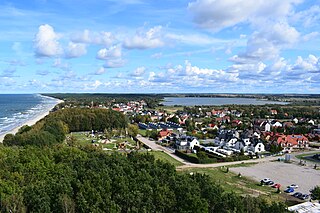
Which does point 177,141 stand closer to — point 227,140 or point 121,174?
point 227,140

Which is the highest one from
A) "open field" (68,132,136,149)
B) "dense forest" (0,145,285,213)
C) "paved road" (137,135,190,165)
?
"dense forest" (0,145,285,213)

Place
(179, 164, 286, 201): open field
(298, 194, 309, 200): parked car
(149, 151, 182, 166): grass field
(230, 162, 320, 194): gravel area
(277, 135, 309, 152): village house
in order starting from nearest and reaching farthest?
(298, 194, 309, 200): parked car
(179, 164, 286, 201): open field
(230, 162, 320, 194): gravel area
(149, 151, 182, 166): grass field
(277, 135, 309, 152): village house

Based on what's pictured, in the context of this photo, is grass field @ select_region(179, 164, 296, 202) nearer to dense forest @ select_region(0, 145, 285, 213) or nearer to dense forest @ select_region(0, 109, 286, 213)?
dense forest @ select_region(0, 109, 286, 213)

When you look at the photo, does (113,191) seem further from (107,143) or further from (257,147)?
(107,143)

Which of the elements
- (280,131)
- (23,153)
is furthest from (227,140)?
(23,153)

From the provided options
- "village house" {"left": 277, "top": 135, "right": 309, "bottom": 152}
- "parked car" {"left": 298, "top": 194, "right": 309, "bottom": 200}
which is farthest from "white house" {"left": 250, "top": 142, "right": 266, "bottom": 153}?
"parked car" {"left": 298, "top": 194, "right": 309, "bottom": 200}

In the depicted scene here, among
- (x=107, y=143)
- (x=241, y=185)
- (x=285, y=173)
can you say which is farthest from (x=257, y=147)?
(x=107, y=143)

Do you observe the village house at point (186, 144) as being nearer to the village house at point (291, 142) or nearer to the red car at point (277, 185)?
the village house at point (291, 142)
